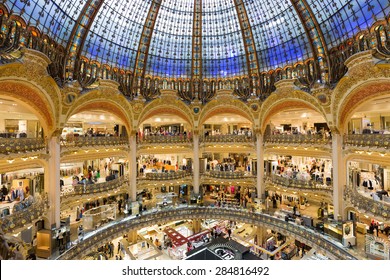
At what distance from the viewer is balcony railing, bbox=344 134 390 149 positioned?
1574 centimetres

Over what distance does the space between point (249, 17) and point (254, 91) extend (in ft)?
27.7

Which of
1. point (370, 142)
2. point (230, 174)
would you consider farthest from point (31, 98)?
point (370, 142)

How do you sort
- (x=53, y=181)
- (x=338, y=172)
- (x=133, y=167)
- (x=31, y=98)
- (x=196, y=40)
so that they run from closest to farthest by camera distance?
1. (x=31, y=98)
2. (x=53, y=181)
3. (x=338, y=172)
4. (x=133, y=167)
5. (x=196, y=40)

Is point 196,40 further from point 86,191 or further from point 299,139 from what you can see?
point 86,191

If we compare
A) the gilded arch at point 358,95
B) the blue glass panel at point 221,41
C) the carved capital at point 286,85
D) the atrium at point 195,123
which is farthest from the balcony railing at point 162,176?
the gilded arch at point 358,95

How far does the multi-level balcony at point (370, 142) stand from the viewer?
1575 centimetres

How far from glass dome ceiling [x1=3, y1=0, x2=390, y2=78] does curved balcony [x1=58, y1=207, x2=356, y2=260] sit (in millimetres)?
17557

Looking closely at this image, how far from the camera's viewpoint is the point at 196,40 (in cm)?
2778

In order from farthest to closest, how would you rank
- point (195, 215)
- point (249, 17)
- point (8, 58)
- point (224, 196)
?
point (224, 196)
point (195, 215)
point (249, 17)
point (8, 58)

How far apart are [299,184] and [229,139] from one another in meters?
10.3

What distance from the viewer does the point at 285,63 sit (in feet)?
83.0

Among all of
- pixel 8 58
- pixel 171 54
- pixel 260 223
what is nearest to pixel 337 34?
pixel 171 54

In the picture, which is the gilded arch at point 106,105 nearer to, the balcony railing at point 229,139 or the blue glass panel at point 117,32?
the blue glass panel at point 117,32
